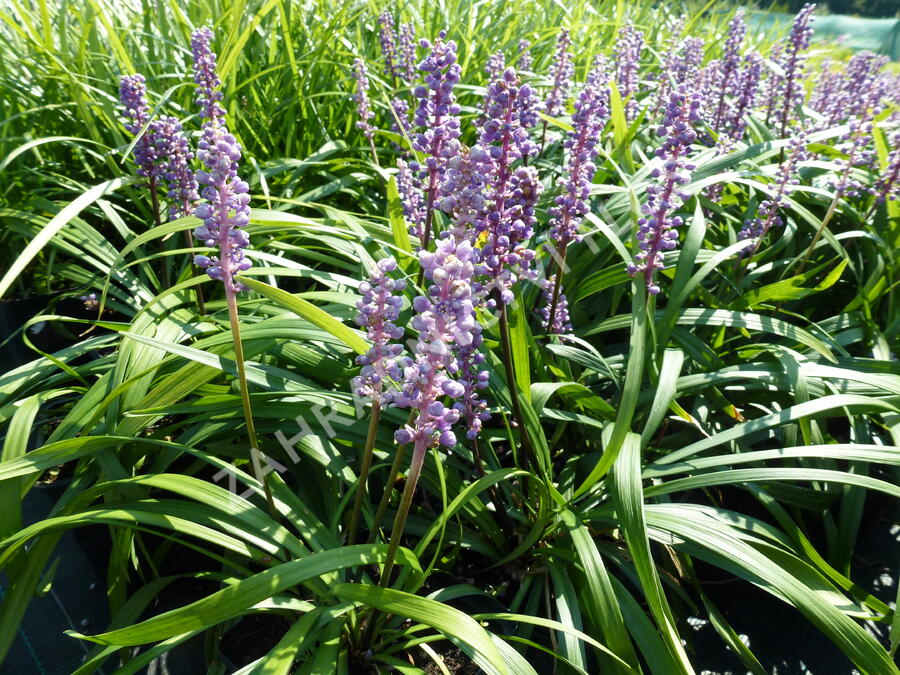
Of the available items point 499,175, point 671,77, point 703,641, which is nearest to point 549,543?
point 703,641

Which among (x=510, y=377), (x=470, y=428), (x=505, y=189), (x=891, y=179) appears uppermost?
(x=505, y=189)

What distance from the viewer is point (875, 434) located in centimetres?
307

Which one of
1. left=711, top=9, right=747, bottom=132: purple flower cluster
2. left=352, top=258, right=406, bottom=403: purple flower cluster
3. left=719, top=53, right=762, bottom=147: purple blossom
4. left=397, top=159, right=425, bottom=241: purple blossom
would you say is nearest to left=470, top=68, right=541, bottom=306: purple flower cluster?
→ left=352, top=258, right=406, bottom=403: purple flower cluster

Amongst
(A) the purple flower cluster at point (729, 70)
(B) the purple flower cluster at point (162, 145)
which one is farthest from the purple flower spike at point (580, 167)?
(A) the purple flower cluster at point (729, 70)

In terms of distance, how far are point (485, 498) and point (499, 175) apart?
4.28 ft

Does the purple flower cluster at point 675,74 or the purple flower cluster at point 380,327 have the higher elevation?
the purple flower cluster at point 675,74

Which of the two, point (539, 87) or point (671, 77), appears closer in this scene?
point (671, 77)

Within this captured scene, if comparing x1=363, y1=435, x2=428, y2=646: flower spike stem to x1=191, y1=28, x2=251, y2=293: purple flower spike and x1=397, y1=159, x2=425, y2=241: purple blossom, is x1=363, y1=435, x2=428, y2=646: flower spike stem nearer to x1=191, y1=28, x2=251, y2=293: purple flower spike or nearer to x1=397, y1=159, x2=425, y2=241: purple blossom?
x1=191, y1=28, x2=251, y2=293: purple flower spike

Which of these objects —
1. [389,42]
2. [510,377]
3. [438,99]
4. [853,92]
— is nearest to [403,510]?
[510,377]

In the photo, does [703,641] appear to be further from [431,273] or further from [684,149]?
[431,273]

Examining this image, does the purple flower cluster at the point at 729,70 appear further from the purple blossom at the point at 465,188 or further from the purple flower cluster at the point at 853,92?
the purple blossom at the point at 465,188

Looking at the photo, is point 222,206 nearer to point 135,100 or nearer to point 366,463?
point 366,463

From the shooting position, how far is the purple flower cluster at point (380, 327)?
4.43ft

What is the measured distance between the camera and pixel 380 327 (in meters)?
1.39
